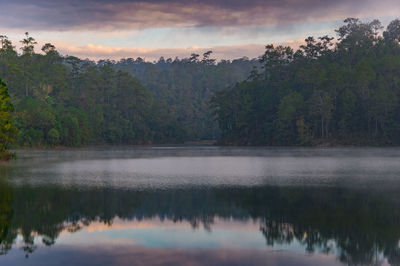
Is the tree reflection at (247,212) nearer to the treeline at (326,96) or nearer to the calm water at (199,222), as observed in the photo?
the calm water at (199,222)

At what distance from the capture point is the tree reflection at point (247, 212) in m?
20.2

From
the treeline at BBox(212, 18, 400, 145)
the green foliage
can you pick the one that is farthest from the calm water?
the treeline at BBox(212, 18, 400, 145)

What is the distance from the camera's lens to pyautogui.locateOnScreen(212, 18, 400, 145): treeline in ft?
491

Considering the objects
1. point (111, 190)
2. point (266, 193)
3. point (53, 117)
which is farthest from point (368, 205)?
point (53, 117)

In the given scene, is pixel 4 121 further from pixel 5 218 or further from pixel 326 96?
pixel 326 96

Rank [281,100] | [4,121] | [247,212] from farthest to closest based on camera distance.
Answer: [281,100], [4,121], [247,212]

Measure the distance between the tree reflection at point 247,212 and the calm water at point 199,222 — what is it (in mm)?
52

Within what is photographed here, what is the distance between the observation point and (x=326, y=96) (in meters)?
152

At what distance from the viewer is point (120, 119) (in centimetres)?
19250

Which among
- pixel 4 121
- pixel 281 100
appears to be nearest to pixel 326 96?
pixel 281 100

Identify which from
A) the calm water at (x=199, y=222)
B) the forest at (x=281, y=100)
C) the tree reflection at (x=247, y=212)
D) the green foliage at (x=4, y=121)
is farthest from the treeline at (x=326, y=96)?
the tree reflection at (x=247, y=212)

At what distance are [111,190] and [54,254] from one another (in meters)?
19.8

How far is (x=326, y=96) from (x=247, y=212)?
427 feet

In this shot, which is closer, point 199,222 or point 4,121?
point 199,222
